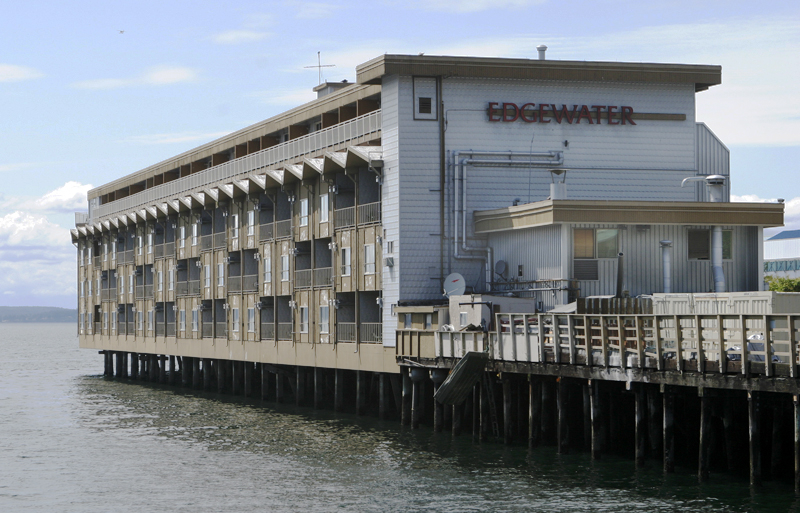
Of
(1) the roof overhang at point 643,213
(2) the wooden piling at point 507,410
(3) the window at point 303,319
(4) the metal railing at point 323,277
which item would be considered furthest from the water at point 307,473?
(1) the roof overhang at point 643,213

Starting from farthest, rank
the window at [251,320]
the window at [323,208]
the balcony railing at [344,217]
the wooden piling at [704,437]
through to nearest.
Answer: the window at [251,320]
the window at [323,208]
the balcony railing at [344,217]
the wooden piling at [704,437]

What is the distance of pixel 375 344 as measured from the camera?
50656mm

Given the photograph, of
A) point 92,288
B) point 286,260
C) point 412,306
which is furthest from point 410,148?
point 92,288

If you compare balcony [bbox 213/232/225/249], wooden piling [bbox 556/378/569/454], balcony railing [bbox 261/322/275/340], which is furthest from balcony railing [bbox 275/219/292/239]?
wooden piling [bbox 556/378/569/454]

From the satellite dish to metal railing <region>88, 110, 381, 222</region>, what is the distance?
8.68m

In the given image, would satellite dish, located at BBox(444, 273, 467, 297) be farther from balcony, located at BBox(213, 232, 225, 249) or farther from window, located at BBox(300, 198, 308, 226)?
balcony, located at BBox(213, 232, 225, 249)

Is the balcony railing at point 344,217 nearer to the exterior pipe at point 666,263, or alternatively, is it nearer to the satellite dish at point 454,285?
the satellite dish at point 454,285

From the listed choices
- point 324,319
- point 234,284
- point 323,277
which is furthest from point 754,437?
point 234,284

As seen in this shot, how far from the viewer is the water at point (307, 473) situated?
30.3 metres

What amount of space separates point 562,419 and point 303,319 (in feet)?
81.5

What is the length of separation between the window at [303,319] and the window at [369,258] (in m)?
7.13

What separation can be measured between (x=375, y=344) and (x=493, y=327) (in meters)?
8.42

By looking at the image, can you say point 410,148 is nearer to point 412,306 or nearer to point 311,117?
point 412,306

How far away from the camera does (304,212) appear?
59.4m
